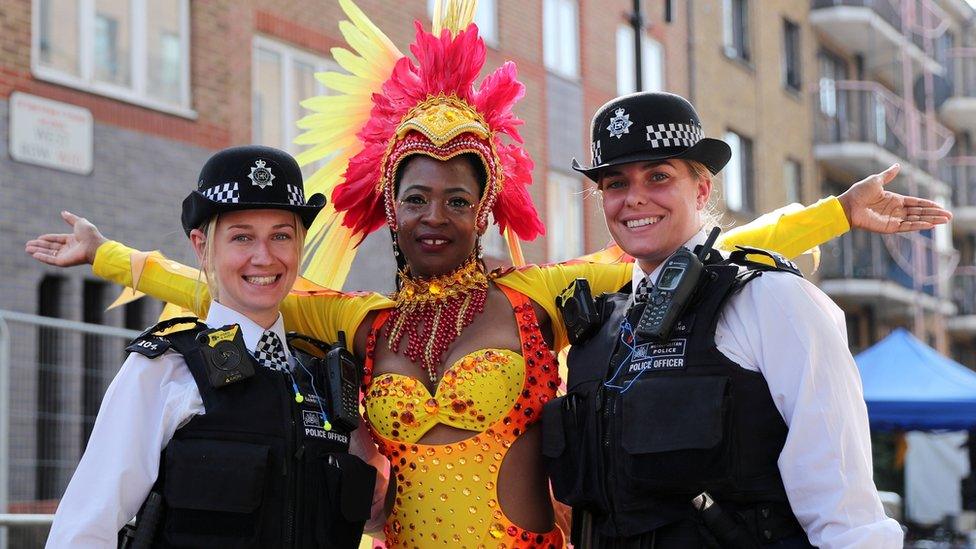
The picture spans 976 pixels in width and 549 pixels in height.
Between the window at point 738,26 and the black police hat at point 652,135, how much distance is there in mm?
18737

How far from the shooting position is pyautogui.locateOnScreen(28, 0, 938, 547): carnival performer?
394 centimetres

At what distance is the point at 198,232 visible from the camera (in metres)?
3.87

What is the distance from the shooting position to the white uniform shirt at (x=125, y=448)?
3350 millimetres

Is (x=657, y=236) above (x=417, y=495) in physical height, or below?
above

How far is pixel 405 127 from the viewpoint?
13.8 feet

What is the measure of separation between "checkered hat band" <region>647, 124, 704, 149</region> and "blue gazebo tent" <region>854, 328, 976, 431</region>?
8.82m

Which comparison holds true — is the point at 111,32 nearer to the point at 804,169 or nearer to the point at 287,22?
the point at 287,22

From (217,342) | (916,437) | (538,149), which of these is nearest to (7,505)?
(217,342)

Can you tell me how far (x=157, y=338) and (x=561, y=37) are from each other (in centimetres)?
1376

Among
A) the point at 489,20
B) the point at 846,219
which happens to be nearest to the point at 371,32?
the point at 846,219

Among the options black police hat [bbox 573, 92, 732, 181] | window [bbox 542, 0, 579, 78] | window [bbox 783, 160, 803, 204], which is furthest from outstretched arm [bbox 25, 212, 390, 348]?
window [bbox 783, 160, 803, 204]

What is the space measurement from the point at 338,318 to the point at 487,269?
1.83 feet

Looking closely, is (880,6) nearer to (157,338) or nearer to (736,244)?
(736,244)

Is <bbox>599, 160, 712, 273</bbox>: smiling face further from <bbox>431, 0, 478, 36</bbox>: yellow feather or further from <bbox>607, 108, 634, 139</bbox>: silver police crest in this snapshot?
<bbox>431, 0, 478, 36</bbox>: yellow feather
